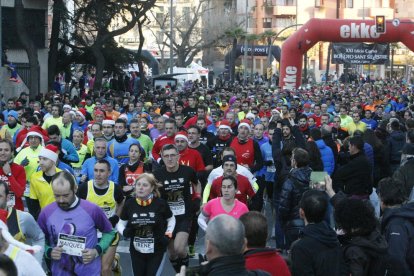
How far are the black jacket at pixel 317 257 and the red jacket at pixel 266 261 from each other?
0.80ft

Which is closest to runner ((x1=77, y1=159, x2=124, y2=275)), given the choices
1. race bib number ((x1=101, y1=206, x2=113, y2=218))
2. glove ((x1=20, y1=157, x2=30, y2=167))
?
race bib number ((x1=101, y1=206, x2=113, y2=218))

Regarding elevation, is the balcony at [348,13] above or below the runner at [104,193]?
above

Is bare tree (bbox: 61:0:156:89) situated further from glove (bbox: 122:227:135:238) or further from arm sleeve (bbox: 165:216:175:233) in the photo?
glove (bbox: 122:227:135:238)

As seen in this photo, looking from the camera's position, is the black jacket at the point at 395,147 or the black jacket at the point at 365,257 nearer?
the black jacket at the point at 365,257

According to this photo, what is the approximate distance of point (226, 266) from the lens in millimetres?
4660

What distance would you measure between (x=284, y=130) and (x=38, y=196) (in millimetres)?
5144

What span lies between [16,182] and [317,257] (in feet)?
14.4

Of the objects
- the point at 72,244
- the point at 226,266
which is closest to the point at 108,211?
the point at 72,244

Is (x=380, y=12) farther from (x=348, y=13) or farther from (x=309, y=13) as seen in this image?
(x=309, y=13)

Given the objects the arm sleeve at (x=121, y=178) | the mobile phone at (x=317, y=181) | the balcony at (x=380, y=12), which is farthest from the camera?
the balcony at (x=380, y=12)

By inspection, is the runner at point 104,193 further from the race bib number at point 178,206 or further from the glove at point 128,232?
the race bib number at point 178,206

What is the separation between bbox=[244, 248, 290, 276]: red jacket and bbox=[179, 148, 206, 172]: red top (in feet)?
20.4

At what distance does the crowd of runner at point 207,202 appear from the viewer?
18.9 feet

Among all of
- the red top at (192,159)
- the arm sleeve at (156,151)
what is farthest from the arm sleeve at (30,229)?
the arm sleeve at (156,151)
